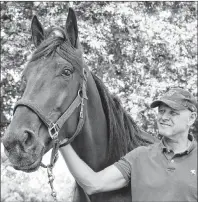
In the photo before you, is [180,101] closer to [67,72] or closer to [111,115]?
[111,115]

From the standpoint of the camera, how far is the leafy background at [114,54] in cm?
638

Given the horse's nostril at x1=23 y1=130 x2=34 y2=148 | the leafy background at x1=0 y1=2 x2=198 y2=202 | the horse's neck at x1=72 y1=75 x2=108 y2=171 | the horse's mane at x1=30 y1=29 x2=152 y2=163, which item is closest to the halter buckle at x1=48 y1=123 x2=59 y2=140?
the horse's nostril at x1=23 y1=130 x2=34 y2=148

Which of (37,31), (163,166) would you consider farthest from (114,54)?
(163,166)

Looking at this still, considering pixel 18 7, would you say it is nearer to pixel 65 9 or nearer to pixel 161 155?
pixel 65 9

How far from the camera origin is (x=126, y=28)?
6551 millimetres

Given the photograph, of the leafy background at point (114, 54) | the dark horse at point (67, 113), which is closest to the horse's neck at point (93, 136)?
the dark horse at point (67, 113)

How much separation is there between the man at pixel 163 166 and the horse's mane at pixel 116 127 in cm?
25

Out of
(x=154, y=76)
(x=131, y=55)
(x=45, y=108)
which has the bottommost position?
(x=154, y=76)

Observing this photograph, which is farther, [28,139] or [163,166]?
[163,166]

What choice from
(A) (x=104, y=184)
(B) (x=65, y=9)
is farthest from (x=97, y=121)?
(B) (x=65, y=9)

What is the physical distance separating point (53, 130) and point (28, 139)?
0.72ft

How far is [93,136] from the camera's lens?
2848 mm

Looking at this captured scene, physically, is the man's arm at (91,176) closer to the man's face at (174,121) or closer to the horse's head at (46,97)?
the horse's head at (46,97)

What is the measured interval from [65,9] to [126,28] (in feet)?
3.92
